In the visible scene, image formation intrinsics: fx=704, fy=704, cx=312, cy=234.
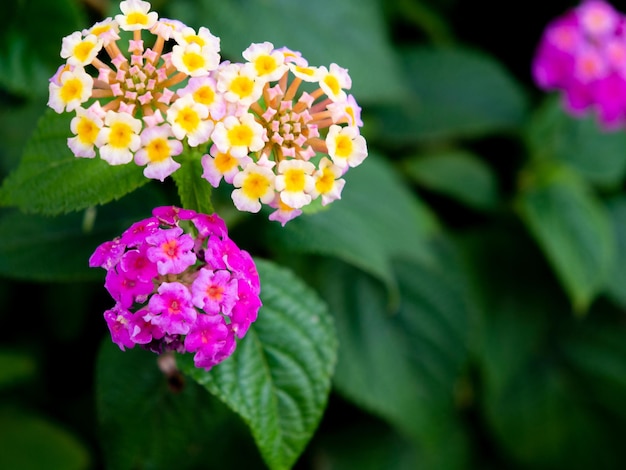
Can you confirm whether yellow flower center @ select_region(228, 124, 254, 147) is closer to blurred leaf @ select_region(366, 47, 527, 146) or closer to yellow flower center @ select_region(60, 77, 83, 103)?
yellow flower center @ select_region(60, 77, 83, 103)

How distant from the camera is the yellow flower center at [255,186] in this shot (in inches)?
29.7

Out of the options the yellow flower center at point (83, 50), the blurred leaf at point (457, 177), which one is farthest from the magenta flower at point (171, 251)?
the blurred leaf at point (457, 177)

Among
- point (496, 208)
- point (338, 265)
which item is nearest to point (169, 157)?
point (338, 265)

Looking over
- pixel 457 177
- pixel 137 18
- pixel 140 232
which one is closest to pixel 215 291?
pixel 140 232

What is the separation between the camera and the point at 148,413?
1.03m

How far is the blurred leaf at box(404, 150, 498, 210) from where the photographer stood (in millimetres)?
1788

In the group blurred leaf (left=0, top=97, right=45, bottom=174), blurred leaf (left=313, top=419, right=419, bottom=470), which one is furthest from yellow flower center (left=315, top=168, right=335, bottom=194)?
blurred leaf (left=313, top=419, right=419, bottom=470)

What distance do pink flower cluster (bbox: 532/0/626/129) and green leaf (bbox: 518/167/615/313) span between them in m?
0.19

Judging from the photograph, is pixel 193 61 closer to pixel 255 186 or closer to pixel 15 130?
pixel 255 186

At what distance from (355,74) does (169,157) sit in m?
0.90

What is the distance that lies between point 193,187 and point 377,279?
78cm

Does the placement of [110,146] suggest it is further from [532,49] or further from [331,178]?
[532,49]

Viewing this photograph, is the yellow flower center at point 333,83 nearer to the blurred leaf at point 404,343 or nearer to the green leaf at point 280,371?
the green leaf at point 280,371

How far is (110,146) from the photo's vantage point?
736 millimetres
